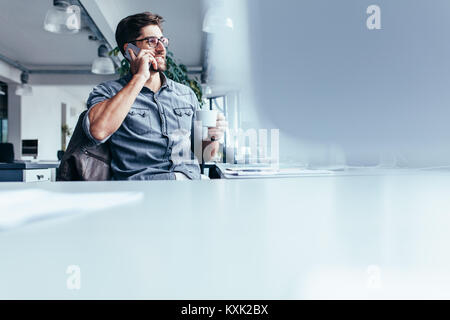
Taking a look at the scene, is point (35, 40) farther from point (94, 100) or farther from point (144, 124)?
point (144, 124)

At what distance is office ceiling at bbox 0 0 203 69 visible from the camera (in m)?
4.50

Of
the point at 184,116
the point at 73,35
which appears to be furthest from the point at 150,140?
the point at 73,35

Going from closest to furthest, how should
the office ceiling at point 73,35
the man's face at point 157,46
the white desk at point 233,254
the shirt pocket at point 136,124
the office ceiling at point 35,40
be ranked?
the white desk at point 233,254
the shirt pocket at point 136,124
the man's face at point 157,46
the office ceiling at point 73,35
the office ceiling at point 35,40

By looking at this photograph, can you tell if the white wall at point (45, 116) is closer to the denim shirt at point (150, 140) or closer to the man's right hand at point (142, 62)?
the man's right hand at point (142, 62)

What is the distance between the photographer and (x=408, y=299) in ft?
0.65

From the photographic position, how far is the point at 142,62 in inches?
66.1

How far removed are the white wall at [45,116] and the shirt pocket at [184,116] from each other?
294 inches

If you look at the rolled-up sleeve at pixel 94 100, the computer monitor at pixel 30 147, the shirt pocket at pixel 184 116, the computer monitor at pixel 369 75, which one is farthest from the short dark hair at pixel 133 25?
the computer monitor at pixel 30 147

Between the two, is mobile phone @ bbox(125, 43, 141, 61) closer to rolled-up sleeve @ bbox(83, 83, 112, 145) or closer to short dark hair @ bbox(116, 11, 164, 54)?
short dark hair @ bbox(116, 11, 164, 54)

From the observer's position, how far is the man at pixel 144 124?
4.90ft

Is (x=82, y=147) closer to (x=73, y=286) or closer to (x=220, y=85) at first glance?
(x=73, y=286)

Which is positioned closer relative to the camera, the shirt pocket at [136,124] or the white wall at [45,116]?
the shirt pocket at [136,124]
